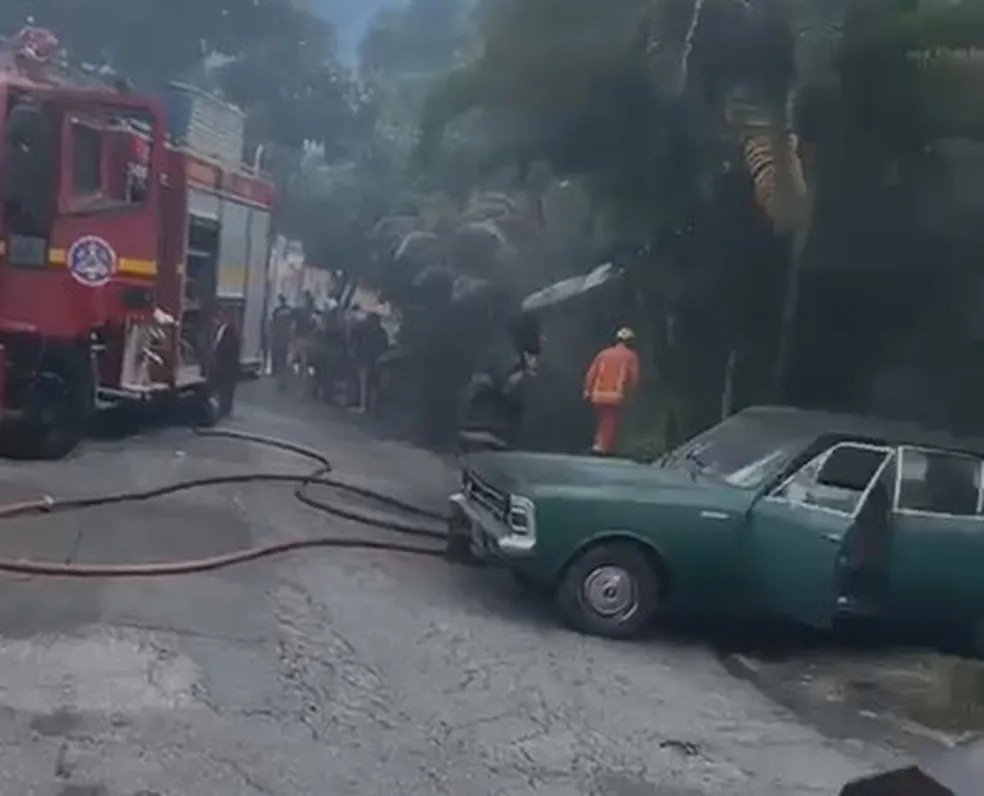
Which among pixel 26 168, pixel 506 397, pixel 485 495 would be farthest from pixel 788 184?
pixel 26 168

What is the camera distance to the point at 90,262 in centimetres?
1414

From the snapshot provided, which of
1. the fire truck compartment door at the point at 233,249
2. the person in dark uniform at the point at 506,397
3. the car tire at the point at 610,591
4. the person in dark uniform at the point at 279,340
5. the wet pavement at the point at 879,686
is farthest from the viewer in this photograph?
the person in dark uniform at the point at 279,340

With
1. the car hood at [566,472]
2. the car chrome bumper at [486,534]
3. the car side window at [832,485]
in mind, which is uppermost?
the car side window at [832,485]

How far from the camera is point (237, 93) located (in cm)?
3584

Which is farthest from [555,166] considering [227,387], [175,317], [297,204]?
[297,204]

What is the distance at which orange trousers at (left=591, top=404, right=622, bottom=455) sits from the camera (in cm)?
1563

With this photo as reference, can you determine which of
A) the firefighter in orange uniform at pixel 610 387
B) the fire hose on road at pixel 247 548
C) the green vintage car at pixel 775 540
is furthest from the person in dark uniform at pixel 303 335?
the green vintage car at pixel 775 540

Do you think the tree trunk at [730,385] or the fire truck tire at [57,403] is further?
the tree trunk at [730,385]

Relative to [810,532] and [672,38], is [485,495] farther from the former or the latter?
[672,38]

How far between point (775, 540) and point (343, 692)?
285 centimetres

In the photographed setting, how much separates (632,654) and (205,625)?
7.44 feet

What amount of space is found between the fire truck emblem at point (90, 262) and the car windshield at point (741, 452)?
18.5 feet

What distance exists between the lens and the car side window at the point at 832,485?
30.9 ft

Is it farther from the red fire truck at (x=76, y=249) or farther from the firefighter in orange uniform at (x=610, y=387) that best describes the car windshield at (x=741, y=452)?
the red fire truck at (x=76, y=249)
